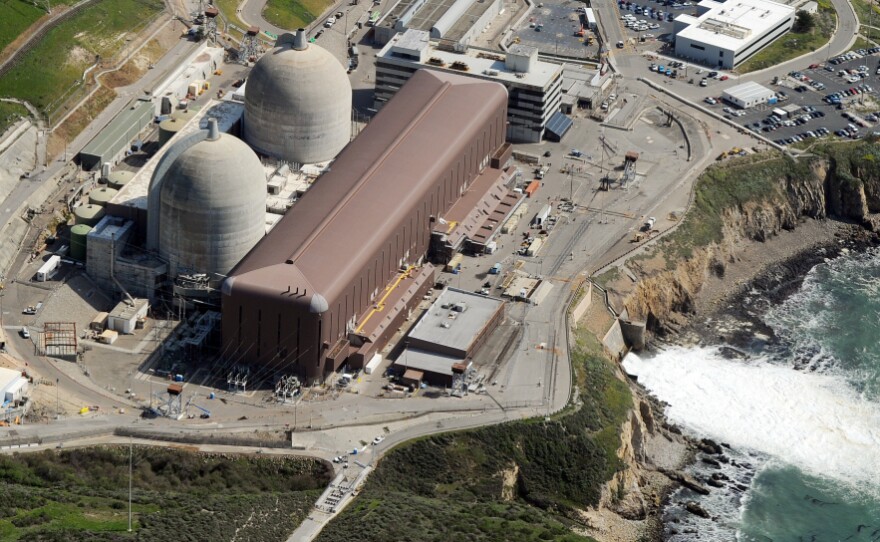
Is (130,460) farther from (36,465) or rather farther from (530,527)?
(530,527)

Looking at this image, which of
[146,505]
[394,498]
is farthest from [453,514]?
[146,505]

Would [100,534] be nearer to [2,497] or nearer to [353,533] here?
[2,497]

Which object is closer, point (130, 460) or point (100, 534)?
point (100, 534)

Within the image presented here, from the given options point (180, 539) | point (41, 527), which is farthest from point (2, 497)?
point (180, 539)

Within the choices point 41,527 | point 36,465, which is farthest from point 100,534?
point 36,465

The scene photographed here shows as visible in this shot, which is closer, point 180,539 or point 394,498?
point 180,539

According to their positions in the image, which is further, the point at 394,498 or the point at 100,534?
the point at 394,498
